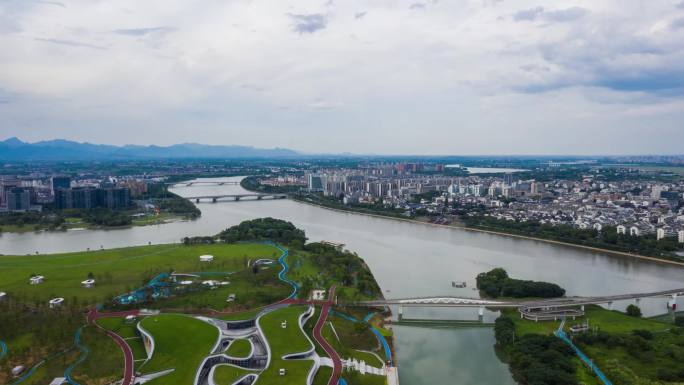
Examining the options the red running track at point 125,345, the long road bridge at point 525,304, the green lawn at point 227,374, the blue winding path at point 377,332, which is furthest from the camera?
the long road bridge at point 525,304

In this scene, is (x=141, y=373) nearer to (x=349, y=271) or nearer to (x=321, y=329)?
(x=321, y=329)

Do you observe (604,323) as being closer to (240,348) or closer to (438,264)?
(438,264)

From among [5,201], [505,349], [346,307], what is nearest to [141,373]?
[346,307]

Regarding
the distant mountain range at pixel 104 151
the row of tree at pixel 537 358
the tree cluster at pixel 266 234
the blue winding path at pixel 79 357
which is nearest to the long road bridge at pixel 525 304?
the row of tree at pixel 537 358

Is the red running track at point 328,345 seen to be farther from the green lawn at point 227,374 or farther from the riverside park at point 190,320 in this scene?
the green lawn at point 227,374

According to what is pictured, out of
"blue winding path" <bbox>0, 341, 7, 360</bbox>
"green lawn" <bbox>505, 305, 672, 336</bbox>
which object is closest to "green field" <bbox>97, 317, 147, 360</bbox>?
"blue winding path" <bbox>0, 341, 7, 360</bbox>

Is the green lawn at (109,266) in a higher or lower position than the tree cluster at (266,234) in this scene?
lower

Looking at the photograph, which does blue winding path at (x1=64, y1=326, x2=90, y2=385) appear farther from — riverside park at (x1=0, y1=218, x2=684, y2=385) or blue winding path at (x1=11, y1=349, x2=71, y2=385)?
blue winding path at (x1=11, y1=349, x2=71, y2=385)
